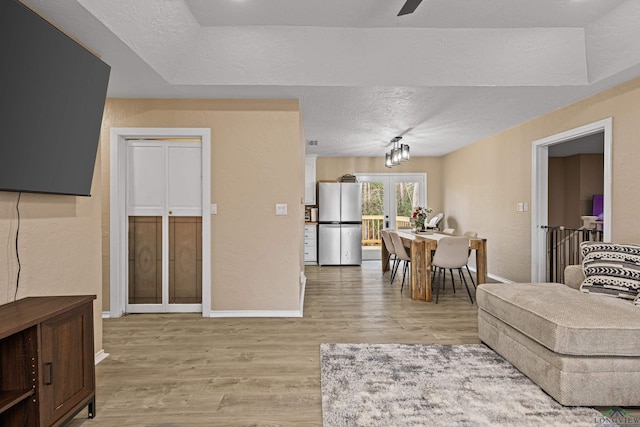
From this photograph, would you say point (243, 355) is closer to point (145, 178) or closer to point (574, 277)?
point (145, 178)

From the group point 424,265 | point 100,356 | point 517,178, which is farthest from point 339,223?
point 100,356

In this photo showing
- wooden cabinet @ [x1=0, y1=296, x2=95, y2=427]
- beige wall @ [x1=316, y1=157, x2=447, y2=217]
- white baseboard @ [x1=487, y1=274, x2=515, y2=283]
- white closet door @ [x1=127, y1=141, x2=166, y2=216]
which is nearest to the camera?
wooden cabinet @ [x1=0, y1=296, x2=95, y2=427]

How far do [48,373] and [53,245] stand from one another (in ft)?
2.98

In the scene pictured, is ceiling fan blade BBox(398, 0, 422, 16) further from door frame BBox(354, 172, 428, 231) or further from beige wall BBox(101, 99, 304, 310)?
door frame BBox(354, 172, 428, 231)

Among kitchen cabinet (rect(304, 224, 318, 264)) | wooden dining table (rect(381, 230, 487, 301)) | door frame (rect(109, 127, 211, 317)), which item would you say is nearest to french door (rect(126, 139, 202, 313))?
door frame (rect(109, 127, 211, 317))

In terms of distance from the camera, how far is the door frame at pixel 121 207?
145 inches

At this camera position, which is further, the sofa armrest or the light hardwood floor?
the sofa armrest

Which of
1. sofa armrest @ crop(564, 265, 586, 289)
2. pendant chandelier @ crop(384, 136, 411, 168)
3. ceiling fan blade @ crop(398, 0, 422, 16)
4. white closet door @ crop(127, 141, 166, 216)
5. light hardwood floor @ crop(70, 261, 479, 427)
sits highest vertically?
ceiling fan blade @ crop(398, 0, 422, 16)

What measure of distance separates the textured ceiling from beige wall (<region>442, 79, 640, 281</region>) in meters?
0.26

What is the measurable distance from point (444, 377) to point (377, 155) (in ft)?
18.5

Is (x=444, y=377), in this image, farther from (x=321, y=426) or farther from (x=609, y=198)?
(x=609, y=198)

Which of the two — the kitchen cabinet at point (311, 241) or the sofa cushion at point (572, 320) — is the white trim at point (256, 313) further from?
the kitchen cabinet at point (311, 241)

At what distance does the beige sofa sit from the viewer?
1988 mm

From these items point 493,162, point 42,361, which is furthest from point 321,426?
point 493,162
